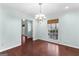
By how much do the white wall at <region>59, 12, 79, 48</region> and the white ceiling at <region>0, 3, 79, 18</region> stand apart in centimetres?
11

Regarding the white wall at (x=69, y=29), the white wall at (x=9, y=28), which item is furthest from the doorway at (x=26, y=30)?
the white wall at (x=69, y=29)

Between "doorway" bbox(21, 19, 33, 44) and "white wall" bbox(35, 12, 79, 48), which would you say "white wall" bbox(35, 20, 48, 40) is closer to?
"white wall" bbox(35, 12, 79, 48)

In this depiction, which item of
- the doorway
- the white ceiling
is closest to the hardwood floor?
the doorway

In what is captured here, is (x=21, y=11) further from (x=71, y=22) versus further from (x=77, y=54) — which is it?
(x=77, y=54)

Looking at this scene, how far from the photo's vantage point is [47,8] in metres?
1.22

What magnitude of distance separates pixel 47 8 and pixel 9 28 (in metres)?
0.72

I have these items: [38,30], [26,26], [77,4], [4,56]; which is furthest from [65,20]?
[4,56]

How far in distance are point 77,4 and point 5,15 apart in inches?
44.5

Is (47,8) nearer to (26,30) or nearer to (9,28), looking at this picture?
(26,30)

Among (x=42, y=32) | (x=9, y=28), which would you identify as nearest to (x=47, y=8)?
(x=42, y=32)

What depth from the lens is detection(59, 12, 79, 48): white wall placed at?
4.15ft

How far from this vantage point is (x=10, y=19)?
1.25 m

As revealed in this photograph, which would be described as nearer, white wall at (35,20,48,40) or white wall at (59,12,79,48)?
white wall at (59,12,79,48)

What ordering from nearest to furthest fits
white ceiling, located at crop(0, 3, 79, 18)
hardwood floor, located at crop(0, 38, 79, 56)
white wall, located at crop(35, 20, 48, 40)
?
1. white ceiling, located at crop(0, 3, 79, 18)
2. hardwood floor, located at crop(0, 38, 79, 56)
3. white wall, located at crop(35, 20, 48, 40)
